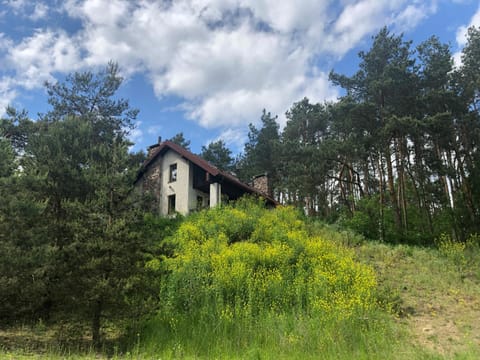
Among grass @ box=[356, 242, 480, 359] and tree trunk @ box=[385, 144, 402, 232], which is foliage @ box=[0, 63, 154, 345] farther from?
tree trunk @ box=[385, 144, 402, 232]

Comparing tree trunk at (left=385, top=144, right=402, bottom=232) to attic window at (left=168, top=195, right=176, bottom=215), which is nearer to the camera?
tree trunk at (left=385, top=144, right=402, bottom=232)

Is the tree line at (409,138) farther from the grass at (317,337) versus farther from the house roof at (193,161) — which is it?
the grass at (317,337)

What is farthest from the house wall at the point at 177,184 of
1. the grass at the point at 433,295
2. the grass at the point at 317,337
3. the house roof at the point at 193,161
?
the grass at the point at 317,337

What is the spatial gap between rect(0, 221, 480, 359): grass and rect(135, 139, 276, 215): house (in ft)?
39.4

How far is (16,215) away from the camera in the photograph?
764cm

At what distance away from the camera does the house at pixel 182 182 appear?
20.3 metres

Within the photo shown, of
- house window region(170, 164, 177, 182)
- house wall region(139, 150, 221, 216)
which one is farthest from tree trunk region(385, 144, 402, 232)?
house window region(170, 164, 177, 182)

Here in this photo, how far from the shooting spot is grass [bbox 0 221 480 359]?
614 centimetres

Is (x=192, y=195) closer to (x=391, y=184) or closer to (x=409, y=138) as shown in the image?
(x=391, y=184)

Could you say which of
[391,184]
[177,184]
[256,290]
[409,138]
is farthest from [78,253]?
[409,138]

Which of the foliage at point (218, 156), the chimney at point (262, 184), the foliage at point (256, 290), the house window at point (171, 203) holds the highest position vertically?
the foliage at point (218, 156)

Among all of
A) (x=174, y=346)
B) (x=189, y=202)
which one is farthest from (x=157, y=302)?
(x=189, y=202)

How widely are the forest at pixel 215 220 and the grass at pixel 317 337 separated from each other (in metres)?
0.19

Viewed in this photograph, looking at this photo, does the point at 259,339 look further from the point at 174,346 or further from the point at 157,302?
the point at 157,302
